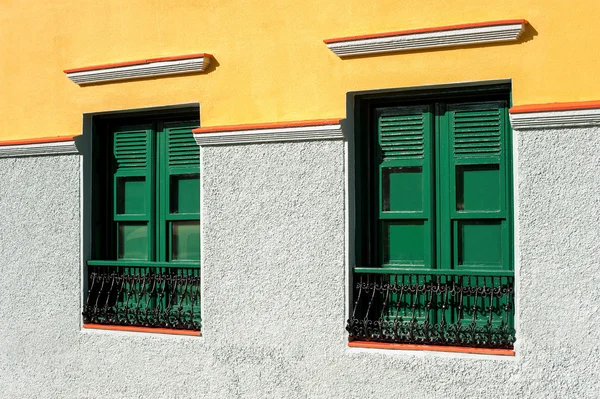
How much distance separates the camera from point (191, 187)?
332 inches

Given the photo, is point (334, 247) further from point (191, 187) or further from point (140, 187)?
point (140, 187)

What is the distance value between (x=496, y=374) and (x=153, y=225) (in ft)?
12.1

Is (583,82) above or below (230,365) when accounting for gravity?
above

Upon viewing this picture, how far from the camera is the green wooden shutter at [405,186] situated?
736 cm

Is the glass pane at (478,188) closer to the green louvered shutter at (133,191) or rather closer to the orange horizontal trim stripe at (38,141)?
the green louvered shutter at (133,191)

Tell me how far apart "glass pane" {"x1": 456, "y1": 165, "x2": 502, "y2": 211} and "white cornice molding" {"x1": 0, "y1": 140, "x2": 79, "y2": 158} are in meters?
3.91

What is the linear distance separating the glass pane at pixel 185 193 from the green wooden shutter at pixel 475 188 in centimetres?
247

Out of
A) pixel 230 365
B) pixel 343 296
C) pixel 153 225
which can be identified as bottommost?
pixel 230 365

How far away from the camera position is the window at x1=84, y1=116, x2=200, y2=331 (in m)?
8.39

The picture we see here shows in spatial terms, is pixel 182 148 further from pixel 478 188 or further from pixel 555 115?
pixel 555 115

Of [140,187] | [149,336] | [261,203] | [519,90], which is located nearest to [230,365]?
[149,336]

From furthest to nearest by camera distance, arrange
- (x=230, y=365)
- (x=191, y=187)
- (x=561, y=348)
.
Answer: (x=191, y=187), (x=230, y=365), (x=561, y=348)

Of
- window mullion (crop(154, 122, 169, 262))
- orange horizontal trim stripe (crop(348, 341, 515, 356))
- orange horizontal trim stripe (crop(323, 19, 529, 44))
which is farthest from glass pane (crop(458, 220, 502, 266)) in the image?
window mullion (crop(154, 122, 169, 262))

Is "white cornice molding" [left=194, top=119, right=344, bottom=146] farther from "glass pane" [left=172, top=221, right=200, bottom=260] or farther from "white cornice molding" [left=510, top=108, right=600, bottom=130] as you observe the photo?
"white cornice molding" [left=510, top=108, right=600, bottom=130]
